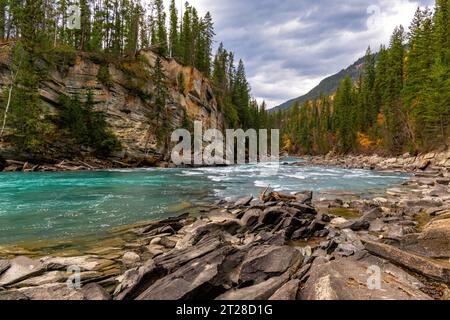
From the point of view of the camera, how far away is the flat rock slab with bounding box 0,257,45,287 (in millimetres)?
5648

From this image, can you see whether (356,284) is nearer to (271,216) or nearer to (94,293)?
(94,293)

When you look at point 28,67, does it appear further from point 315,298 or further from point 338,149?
point 338,149

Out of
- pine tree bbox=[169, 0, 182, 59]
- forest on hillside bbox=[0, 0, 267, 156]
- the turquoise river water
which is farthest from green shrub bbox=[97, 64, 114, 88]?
the turquoise river water

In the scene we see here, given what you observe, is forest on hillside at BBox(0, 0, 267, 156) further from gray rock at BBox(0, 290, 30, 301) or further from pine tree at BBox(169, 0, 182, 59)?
gray rock at BBox(0, 290, 30, 301)

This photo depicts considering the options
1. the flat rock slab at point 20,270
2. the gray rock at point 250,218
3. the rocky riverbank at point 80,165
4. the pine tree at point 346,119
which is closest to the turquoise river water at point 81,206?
the flat rock slab at point 20,270

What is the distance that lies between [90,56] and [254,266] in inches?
1930

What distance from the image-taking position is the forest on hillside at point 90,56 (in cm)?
3284

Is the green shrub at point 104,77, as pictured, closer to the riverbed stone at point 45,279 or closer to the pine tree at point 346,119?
the riverbed stone at point 45,279

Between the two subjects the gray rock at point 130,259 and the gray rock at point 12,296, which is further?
the gray rock at point 130,259

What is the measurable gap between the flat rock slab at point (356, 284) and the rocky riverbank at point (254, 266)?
0.05ft

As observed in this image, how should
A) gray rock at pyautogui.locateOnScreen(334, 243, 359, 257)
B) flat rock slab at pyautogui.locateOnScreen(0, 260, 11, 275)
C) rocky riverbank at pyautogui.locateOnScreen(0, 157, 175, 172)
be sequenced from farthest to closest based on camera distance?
rocky riverbank at pyautogui.locateOnScreen(0, 157, 175, 172) → gray rock at pyautogui.locateOnScreen(334, 243, 359, 257) → flat rock slab at pyautogui.locateOnScreen(0, 260, 11, 275)

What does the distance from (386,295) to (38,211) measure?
14.2 meters

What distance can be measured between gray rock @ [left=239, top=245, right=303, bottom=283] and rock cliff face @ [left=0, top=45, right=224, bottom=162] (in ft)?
123
